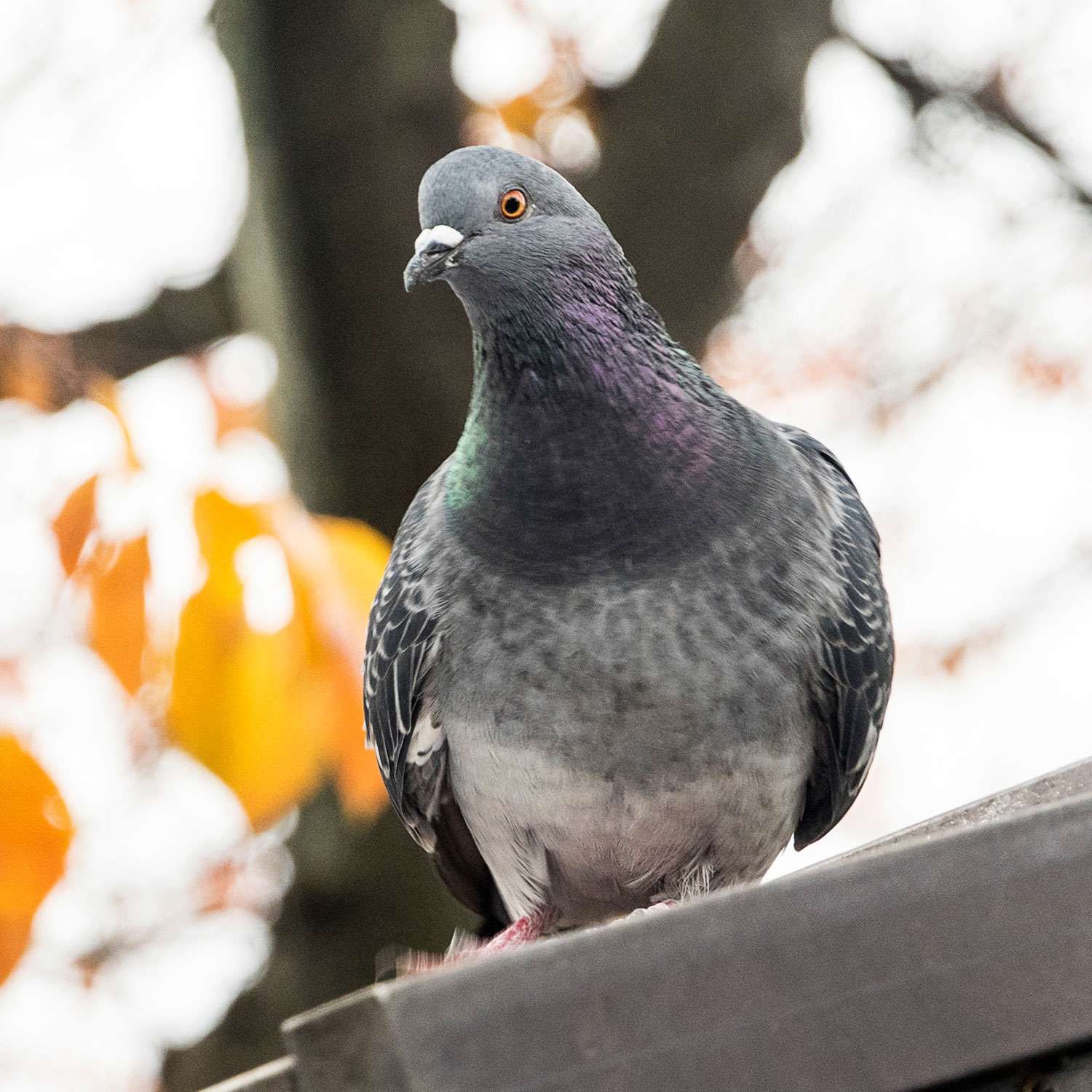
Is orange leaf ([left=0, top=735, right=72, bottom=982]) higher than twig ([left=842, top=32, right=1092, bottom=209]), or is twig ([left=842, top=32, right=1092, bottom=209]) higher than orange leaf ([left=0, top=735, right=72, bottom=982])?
twig ([left=842, top=32, right=1092, bottom=209])

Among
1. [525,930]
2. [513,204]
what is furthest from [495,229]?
[525,930]

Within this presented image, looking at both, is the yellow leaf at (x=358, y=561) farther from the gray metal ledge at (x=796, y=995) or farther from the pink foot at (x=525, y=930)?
the gray metal ledge at (x=796, y=995)

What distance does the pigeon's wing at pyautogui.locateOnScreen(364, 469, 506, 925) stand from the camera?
3029 mm

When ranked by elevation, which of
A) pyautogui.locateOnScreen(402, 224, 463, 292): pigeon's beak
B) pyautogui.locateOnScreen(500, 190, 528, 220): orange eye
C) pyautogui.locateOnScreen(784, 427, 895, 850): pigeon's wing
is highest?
pyautogui.locateOnScreen(500, 190, 528, 220): orange eye

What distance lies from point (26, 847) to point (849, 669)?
1641 mm

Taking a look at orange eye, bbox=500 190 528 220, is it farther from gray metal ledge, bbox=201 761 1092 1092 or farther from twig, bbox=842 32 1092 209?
twig, bbox=842 32 1092 209

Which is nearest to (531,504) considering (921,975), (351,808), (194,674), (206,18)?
(194,674)

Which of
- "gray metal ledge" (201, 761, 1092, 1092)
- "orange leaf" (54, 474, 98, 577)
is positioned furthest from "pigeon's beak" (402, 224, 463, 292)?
"gray metal ledge" (201, 761, 1092, 1092)

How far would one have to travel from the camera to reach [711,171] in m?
4.51

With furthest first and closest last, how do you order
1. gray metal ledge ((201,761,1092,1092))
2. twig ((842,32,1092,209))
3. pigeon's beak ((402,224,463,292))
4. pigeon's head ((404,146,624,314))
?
twig ((842,32,1092,209))
pigeon's head ((404,146,624,314))
pigeon's beak ((402,224,463,292))
gray metal ledge ((201,761,1092,1092))

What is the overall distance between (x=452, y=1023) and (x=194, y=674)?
175cm

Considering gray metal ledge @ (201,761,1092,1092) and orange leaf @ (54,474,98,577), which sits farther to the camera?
orange leaf @ (54,474,98,577)

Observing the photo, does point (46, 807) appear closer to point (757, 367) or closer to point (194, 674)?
point (194, 674)

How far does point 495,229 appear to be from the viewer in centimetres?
280
